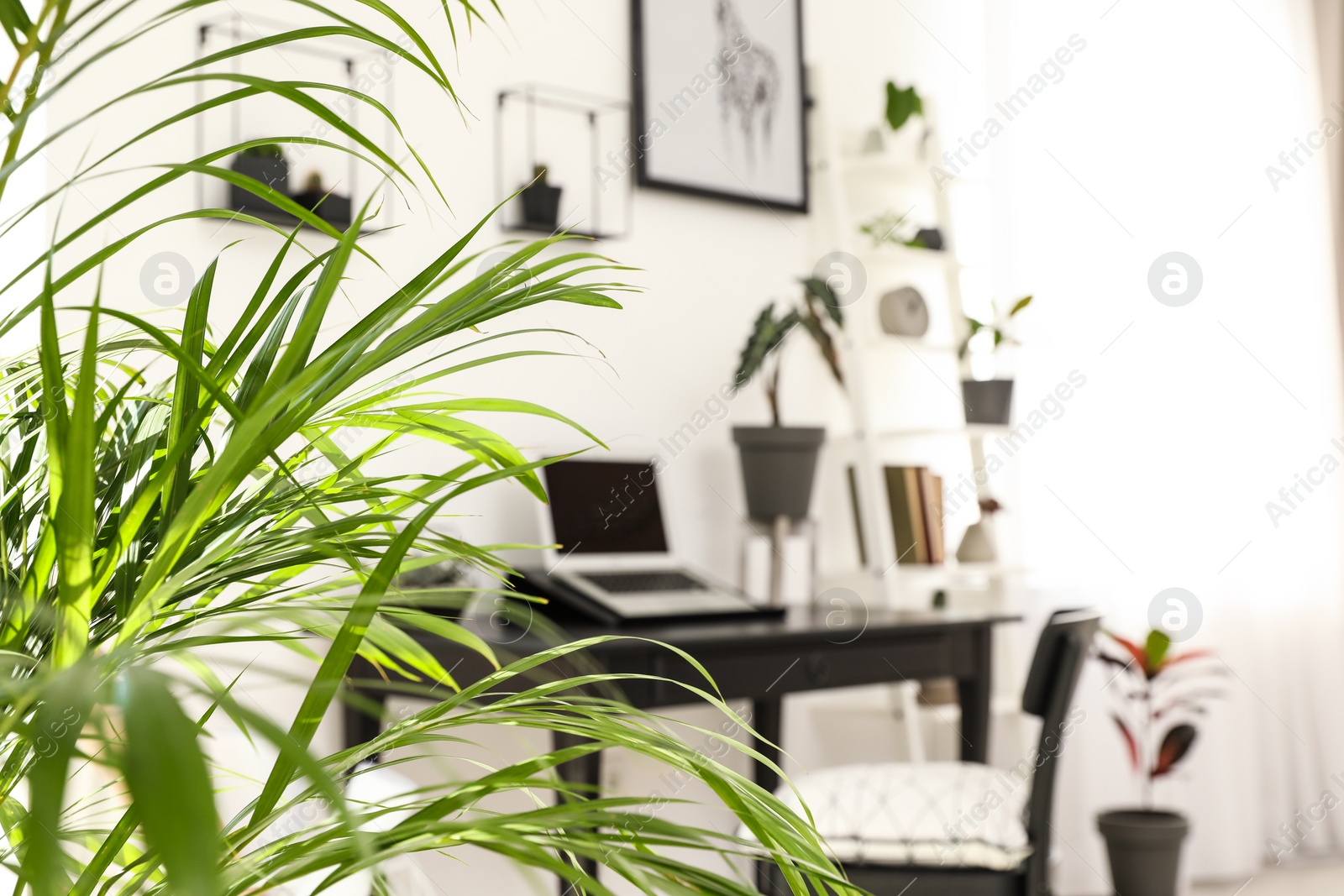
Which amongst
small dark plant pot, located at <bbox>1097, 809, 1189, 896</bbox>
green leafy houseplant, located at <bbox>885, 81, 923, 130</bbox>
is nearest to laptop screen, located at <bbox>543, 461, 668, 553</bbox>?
green leafy houseplant, located at <bbox>885, 81, 923, 130</bbox>

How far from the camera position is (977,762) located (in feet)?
7.95

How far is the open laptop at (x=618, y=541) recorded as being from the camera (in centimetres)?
215

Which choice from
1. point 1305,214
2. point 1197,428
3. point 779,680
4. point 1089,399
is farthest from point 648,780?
point 1305,214

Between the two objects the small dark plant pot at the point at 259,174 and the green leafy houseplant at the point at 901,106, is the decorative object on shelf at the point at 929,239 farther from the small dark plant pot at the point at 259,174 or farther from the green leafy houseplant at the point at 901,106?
the small dark plant pot at the point at 259,174

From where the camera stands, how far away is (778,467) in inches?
102

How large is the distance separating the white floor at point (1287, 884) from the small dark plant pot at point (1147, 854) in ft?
1.50

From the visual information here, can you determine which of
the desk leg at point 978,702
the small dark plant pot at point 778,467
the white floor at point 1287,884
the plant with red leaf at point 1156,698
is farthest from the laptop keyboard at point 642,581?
the white floor at point 1287,884

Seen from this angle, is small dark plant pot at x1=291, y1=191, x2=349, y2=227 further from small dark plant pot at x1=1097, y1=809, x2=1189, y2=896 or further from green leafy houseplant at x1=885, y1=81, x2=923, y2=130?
small dark plant pot at x1=1097, y1=809, x2=1189, y2=896

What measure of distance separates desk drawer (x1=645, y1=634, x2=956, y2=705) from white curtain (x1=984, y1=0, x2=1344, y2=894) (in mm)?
1098

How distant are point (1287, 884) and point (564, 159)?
2.75 metres

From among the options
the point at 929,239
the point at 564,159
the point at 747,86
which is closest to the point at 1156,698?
the point at 929,239

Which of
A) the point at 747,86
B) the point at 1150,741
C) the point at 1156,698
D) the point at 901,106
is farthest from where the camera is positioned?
the point at 1156,698

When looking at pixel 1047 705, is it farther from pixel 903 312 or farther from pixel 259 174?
pixel 259 174

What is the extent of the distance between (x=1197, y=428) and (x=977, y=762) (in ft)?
5.07
